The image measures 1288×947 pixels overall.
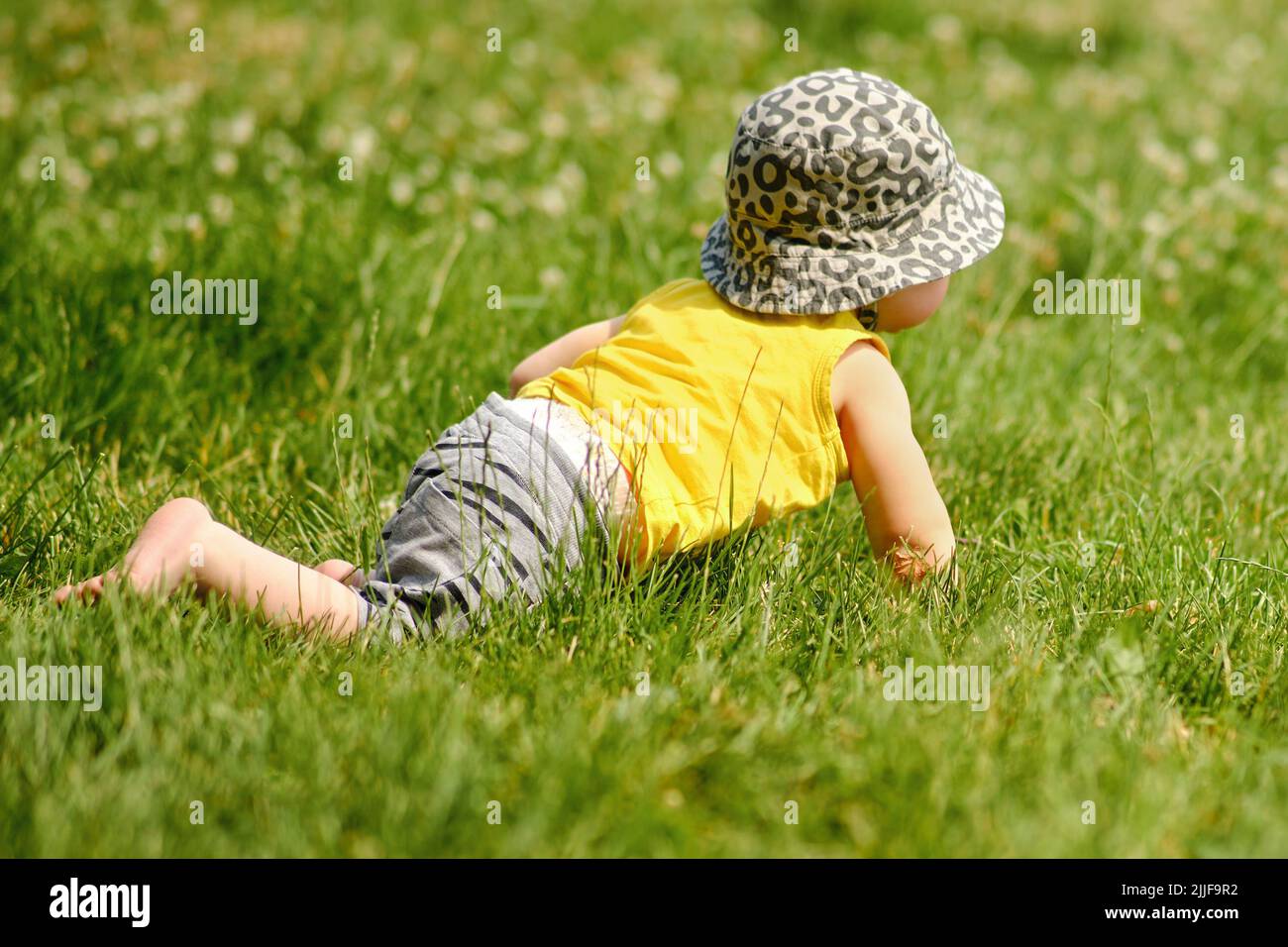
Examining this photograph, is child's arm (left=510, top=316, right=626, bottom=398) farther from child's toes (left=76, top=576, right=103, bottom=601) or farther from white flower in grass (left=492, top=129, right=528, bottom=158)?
white flower in grass (left=492, top=129, right=528, bottom=158)

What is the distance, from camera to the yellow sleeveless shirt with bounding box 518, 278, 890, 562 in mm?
2881

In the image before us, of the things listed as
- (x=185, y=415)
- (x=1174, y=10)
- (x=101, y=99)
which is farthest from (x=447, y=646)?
(x=1174, y=10)

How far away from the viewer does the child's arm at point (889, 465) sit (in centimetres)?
293

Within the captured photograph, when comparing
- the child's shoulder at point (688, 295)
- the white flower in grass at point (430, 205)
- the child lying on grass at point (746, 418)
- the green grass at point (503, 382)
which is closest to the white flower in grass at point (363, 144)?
the green grass at point (503, 382)

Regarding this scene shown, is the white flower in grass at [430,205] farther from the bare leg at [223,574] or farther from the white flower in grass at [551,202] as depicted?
the bare leg at [223,574]

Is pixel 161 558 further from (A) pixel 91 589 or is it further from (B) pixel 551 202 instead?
(B) pixel 551 202

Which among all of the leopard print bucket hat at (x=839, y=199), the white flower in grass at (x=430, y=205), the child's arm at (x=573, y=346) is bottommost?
the child's arm at (x=573, y=346)

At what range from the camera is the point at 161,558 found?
2.69 m

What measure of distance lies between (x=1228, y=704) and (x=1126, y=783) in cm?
57

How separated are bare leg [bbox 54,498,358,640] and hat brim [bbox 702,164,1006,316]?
1.07 meters

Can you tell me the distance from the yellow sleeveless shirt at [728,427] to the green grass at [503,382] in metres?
0.13

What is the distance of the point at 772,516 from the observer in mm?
2994

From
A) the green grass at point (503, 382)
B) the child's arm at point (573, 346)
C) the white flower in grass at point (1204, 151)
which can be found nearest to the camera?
the green grass at point (503, 382)

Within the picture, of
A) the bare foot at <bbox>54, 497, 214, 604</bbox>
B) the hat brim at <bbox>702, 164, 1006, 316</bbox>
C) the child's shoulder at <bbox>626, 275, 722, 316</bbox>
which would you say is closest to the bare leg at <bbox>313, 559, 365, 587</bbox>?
the bare foot at <bbox>54, 497, 214, 604</bbox>
